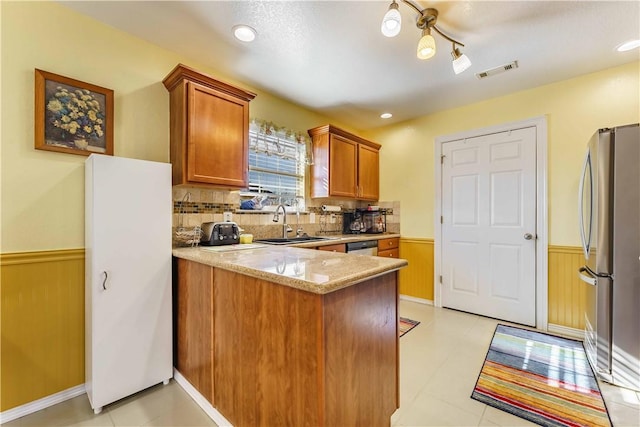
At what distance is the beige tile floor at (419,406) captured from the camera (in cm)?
152

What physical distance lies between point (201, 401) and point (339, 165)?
264 centimetres

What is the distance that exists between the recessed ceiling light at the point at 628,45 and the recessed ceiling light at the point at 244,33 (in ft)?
9.30

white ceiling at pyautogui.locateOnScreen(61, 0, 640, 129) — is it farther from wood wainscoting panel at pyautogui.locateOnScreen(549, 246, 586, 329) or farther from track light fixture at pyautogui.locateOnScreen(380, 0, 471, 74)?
wood wainscoting panel at pyautogui.locateOnScreen(549, 246, 586, 329)

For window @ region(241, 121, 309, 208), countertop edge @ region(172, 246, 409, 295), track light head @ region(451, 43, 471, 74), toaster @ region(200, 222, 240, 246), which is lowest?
countertop edge @ region(172, 246, 409, 295)

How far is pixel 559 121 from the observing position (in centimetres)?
271

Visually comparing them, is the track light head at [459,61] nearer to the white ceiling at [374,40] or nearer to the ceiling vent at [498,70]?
the white ceiling at [374,40]

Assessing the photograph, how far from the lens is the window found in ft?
9.40

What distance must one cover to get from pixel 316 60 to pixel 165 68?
4.04ft

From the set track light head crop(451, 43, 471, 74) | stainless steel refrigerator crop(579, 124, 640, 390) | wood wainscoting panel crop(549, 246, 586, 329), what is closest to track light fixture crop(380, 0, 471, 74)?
track light head crop(451, 43, 471, 74)

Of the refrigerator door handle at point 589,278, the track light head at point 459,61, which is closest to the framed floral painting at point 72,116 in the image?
the track light head at point 459,61

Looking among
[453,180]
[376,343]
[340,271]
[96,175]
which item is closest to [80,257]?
[96,175]

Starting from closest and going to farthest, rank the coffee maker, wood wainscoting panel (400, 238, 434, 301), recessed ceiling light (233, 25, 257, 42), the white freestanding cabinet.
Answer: the white freestanding cabinet → recessed ceiling light (233, 25, 257, 42) → wood wainscoting panel (400, 238, 434, 301) → the coffee maker

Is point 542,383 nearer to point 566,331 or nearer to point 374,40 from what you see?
point 566,331

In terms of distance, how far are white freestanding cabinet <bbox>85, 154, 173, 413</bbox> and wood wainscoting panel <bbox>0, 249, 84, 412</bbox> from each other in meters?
0.09
